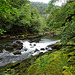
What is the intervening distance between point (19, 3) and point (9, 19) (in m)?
11.2

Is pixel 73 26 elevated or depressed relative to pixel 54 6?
depressed

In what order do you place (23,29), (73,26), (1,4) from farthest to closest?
(23,29), (73,26), (1,4)

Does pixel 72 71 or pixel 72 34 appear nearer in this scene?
pixel 72 71

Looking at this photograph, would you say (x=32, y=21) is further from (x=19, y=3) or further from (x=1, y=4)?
(x=1, y=4)

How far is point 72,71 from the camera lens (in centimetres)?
285

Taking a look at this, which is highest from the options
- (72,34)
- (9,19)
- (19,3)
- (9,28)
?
(19,3)

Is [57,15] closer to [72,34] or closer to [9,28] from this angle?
[72,34]

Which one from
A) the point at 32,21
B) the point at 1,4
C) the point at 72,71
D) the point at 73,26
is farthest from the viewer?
the point at 32,21

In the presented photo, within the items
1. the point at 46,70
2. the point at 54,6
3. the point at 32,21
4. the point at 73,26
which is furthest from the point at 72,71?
the point at 32,21

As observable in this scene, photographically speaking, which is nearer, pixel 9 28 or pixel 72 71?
pixel 72 71

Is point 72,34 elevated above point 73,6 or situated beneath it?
situated beneath

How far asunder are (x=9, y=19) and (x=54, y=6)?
48.0ft

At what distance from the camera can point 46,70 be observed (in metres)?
3.49

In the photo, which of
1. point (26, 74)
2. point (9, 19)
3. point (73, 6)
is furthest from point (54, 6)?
point (9, 19)
